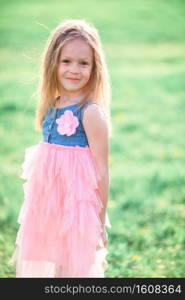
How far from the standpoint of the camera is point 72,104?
9.64 feet

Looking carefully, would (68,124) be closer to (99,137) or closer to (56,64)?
(99,137)

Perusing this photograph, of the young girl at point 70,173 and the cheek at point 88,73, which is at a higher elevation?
the cheek at point 88,73

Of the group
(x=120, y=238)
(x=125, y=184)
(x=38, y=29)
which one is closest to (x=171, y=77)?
(x=38, y=29)

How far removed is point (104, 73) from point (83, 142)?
1.27ft

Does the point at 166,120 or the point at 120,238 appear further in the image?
the point at 166,120

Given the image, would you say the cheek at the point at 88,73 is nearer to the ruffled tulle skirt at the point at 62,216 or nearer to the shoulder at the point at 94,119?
the shoulder at the point at 94,119

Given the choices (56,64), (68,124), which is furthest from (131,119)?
(68,124)

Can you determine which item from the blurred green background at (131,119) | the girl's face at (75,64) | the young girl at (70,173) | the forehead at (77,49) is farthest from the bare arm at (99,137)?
the blurred green background at (131,119)

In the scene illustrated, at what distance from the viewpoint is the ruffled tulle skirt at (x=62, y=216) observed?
2.82m

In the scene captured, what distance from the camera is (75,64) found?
290cm

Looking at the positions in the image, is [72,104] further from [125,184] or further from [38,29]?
[38,29]

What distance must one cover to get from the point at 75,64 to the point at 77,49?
0.24ft

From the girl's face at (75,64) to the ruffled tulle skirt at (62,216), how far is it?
33 centimetres

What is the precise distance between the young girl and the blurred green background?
308mm
